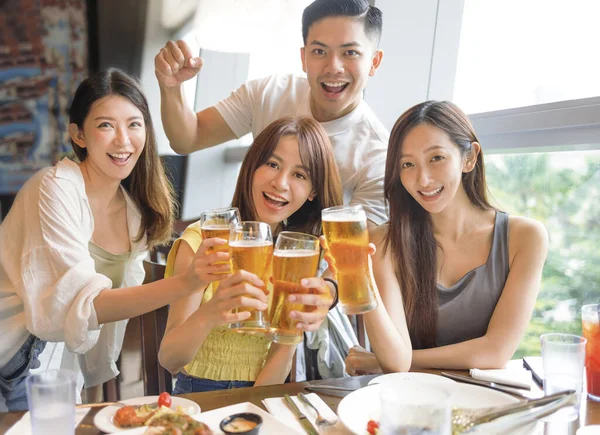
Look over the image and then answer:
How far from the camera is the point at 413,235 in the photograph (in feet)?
6.05

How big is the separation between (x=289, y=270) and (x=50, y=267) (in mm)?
1053

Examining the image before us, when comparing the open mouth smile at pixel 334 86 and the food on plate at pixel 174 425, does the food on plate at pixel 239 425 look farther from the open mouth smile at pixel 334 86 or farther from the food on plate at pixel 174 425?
the open mouth smile at pixel 334 86

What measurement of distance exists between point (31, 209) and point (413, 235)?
130cm

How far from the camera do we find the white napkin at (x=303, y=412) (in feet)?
3.42

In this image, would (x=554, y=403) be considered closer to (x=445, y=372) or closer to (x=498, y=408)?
(x=498, y=408)

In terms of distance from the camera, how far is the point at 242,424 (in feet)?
3.23

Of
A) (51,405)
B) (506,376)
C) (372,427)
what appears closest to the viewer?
(51,405)

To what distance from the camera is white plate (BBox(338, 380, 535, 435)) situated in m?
1.04

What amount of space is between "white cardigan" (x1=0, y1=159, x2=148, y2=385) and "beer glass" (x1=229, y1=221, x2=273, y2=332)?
0.80 m

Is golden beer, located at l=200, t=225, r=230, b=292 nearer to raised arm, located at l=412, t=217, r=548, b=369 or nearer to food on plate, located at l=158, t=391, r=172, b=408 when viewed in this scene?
food on plate, located at l=158, t=391, r=172, b=408

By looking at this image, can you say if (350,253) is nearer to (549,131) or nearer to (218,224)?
(218,224)

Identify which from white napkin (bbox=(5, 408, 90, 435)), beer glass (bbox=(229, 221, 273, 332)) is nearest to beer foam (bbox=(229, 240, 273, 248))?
beer glass (bbox=(229, 221, 273, 332))

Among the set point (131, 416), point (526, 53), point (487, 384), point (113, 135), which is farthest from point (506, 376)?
point (526, 53)

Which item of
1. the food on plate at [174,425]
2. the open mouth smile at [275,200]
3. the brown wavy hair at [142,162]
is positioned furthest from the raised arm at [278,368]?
the brown wavy hair at [142,162]
